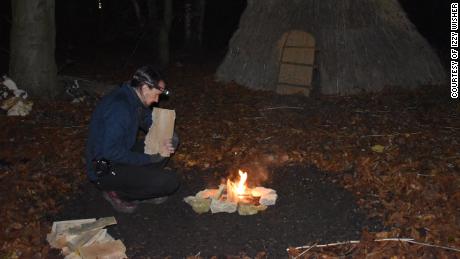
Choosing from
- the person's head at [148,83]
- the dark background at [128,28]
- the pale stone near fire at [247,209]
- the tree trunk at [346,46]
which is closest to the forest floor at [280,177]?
the pale stone near fire at [247,209]

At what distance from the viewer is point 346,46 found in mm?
10891

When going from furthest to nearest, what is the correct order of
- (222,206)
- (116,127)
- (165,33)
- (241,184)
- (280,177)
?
(165,33) → (280,177) → (241,184) → (222,206) → (116,127)

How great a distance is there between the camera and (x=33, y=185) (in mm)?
5727

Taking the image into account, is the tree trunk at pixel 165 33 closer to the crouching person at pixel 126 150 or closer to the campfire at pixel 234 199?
the crouching person at pixel 126 150

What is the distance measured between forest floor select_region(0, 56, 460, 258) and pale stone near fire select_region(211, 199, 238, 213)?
0.26 feet

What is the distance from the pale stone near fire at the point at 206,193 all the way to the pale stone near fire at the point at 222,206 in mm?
217

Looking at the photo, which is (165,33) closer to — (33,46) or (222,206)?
(33,46)

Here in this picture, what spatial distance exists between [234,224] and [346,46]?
7272mm

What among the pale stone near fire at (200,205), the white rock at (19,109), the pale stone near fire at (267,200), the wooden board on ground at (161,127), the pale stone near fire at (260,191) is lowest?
the pale stone near fire at (200,205)

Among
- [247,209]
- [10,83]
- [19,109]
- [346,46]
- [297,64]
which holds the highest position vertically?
[346,46]

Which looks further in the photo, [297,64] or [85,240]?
[297,64]

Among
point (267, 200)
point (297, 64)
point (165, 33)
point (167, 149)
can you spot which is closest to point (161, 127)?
point (167, 149)

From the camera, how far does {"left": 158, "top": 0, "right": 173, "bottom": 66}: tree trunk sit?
1400 cm

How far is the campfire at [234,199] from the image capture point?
5125 mm
